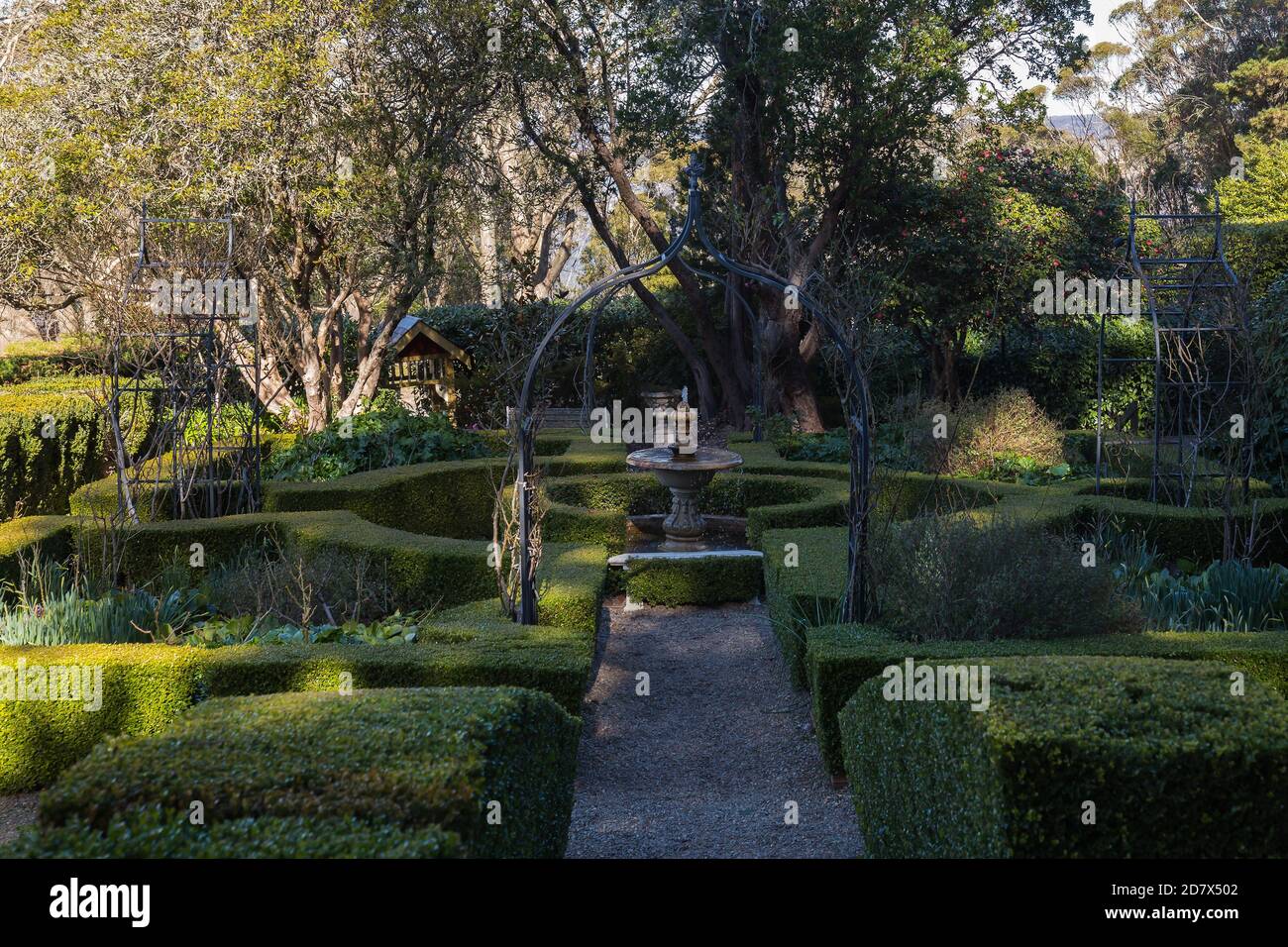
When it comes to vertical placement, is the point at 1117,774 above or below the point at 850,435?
below

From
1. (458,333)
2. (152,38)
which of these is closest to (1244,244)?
(458,333)

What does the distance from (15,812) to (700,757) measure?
343 centimetres

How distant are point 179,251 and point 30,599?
Result: 467 cm

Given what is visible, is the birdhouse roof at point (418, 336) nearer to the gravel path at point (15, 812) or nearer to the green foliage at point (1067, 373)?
the green foliage at point (1067, 373)

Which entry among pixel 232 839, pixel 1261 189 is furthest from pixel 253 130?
pixel 1261 189

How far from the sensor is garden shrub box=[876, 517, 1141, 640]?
5.63 metres

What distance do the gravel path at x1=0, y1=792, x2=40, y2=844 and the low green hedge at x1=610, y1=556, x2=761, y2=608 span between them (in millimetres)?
4866

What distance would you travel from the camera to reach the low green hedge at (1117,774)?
2984mm

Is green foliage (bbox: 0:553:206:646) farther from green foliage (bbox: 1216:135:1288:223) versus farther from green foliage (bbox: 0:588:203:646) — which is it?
green foliage (bbox: 1216:135:1288:223)

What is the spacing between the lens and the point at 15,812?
5113mm

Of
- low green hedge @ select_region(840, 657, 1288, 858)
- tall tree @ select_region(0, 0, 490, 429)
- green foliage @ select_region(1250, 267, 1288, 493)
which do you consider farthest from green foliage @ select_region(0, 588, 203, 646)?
green foliage @ select_region(1250, 267, 1288, 493)

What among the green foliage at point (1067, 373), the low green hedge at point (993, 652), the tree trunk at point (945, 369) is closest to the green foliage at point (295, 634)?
the low green hedge at point (993, 652)

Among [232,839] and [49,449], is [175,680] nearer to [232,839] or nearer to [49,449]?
[232,839]
